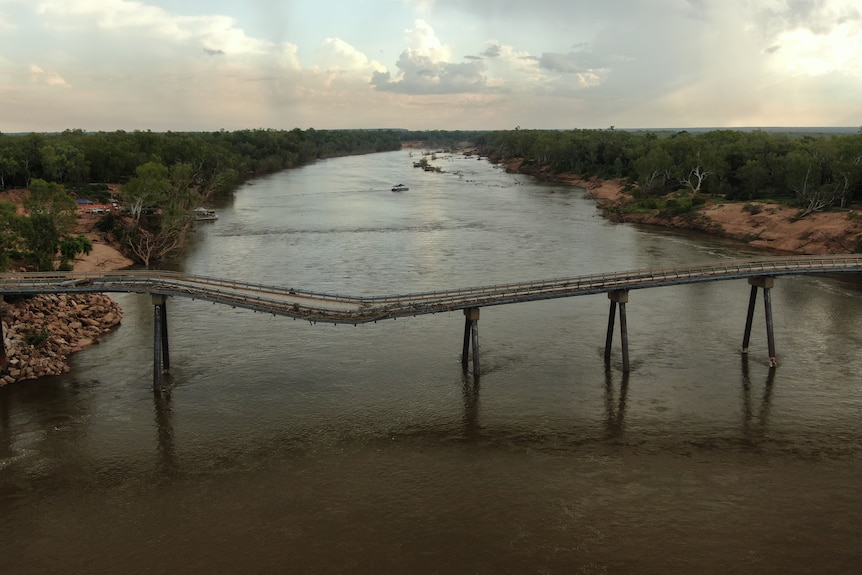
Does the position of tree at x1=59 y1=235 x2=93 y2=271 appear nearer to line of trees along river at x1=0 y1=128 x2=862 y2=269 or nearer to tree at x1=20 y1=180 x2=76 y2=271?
line of trees along river at x1=0 y1=128 x2=862 y2=269

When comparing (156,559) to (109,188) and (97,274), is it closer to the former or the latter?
(97,274)

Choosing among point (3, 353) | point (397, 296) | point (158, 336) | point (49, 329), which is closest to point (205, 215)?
point (49, 329)

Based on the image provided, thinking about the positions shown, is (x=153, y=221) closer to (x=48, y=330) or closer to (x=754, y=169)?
(x=48, y=330)

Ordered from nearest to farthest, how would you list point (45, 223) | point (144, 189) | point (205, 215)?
point (45, 223) < point (144, 189) < point (205, 215)

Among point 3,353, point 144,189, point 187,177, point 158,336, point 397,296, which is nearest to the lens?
point 158,336

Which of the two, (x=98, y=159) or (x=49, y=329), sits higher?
(x=98, y=159)

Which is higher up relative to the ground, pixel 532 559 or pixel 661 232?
pixel 661 232

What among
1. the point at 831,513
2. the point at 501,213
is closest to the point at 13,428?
the point at 831,513
